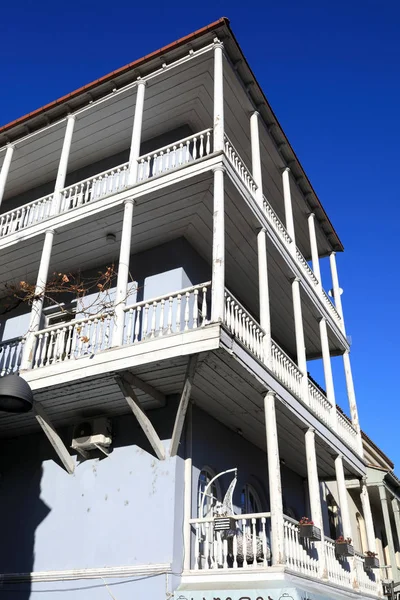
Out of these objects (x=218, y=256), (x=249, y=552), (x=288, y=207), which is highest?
(x=288, y=207)

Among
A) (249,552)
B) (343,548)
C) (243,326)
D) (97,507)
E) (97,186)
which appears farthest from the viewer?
(97,186)

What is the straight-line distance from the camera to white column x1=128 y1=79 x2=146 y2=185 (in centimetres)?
1144

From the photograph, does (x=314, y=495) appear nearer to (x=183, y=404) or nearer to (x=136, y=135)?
(x=183, y=404)

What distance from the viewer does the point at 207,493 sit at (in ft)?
34.8

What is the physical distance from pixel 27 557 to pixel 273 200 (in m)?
11.2

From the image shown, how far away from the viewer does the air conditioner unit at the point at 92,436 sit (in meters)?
10.6

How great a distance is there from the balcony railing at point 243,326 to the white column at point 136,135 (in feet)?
11.5

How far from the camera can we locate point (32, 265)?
13.8m

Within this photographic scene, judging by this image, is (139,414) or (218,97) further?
(218,97)

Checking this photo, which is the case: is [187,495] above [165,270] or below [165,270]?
below

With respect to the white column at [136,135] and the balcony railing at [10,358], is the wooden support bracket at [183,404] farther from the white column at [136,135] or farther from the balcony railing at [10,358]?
the white column at [136,135]

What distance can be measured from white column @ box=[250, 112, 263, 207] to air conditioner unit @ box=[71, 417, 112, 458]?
18.8ft

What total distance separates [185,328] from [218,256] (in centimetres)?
139

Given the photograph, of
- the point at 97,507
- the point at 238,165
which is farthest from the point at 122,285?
the point at 97,507
